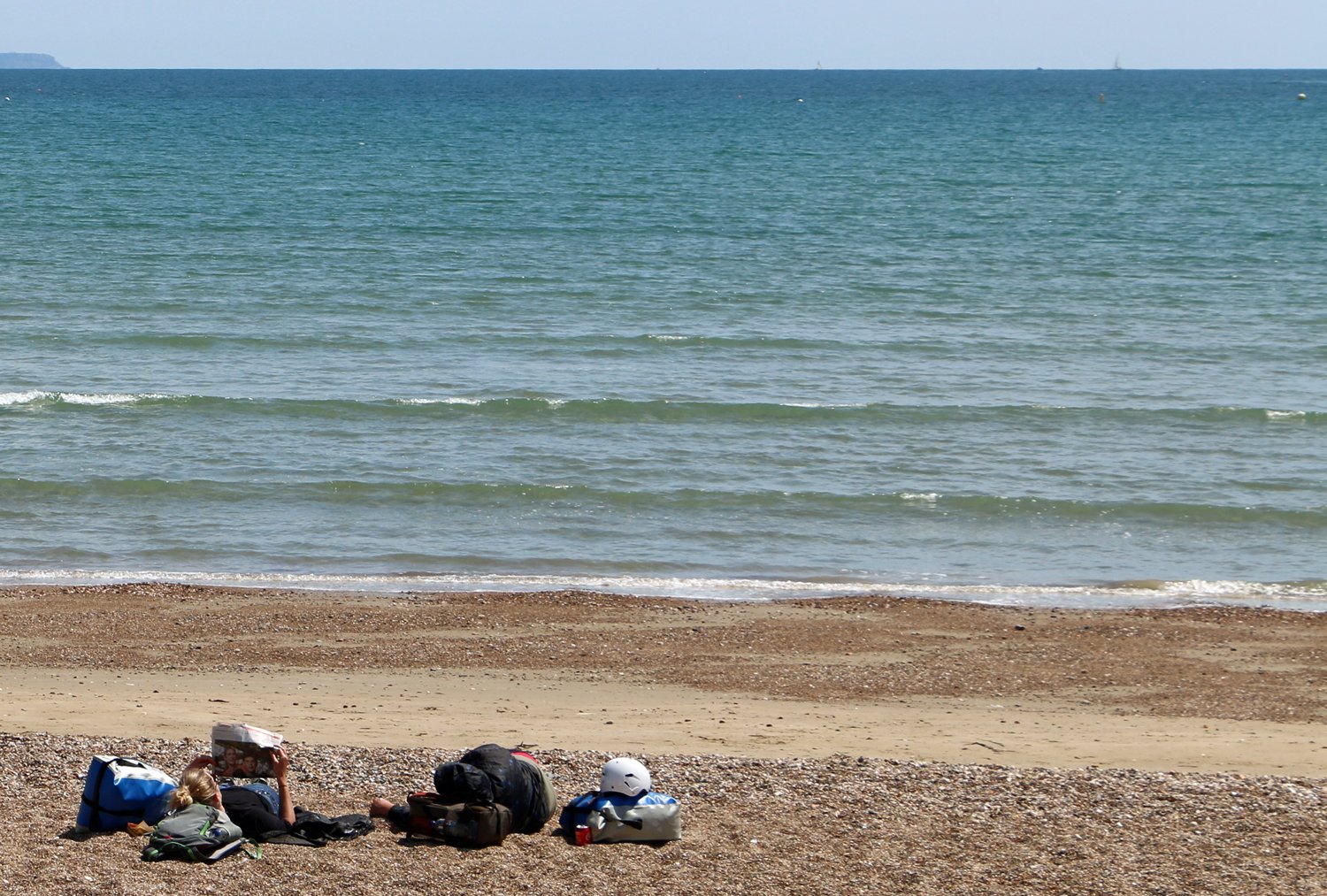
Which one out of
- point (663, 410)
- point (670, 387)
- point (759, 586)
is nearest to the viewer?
point (759, 586)

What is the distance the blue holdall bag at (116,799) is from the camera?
8.37 m

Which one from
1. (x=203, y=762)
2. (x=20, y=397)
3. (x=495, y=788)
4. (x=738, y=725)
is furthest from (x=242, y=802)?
(x=20, y=397)

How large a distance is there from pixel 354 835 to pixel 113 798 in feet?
4.37

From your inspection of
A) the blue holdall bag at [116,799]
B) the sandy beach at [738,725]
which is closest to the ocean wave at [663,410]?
the sandy beach at [738,725]

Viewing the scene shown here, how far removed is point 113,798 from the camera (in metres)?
8.36

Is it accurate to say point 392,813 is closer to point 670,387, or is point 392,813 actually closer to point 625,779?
point 625,779

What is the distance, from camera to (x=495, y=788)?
842 centimetres

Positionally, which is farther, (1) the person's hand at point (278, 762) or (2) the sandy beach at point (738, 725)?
(1) the person's hand at point (278, 762)

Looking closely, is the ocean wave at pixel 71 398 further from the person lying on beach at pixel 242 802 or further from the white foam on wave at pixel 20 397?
the person lying on beach at pixel 242 802

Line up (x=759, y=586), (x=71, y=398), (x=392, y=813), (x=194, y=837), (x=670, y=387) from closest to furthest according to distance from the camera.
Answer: (x=194, y=837)
(x=392, y=813)
(x=759, y=586)
(x=71, y=398)
(x=670, y=387)

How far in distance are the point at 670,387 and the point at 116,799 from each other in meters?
16.2

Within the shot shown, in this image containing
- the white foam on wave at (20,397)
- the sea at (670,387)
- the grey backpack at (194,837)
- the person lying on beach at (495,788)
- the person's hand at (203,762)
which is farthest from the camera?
the white foam on wave at (20,397)

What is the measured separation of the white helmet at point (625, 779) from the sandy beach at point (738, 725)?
0.32 m

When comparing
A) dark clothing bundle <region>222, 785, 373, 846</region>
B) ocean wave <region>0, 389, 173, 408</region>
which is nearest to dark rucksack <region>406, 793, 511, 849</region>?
dark clothing bundle <region>222, 785, 373, 846</region>
